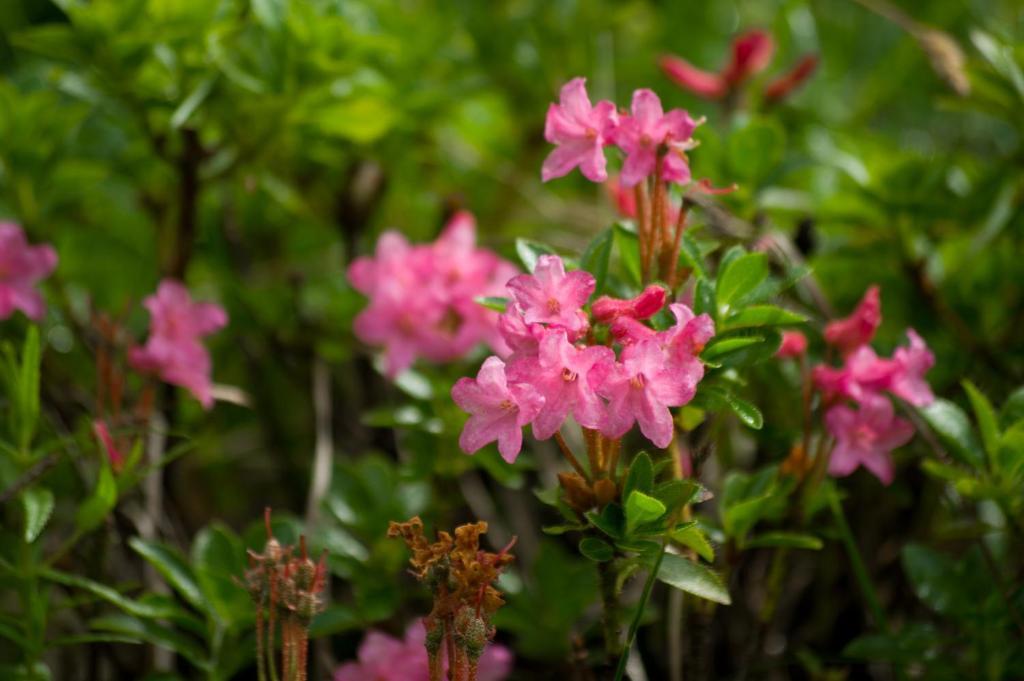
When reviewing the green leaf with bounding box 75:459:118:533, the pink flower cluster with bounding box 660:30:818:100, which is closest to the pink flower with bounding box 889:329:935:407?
the pink flower cluster with bounding box 660:30:818:100

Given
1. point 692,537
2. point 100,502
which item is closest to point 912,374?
point 692,537

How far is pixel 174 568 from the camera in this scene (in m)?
1.26

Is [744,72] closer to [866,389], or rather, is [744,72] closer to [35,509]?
[866,389]

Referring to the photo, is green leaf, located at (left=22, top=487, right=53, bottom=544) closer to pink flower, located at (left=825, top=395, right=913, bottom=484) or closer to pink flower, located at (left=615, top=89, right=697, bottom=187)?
pink flower, located at (left=615, top=89, right=697, bottom=187)

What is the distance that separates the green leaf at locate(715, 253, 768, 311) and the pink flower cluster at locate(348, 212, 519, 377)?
18.9 inches

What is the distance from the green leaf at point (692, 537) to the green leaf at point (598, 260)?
0.25 m

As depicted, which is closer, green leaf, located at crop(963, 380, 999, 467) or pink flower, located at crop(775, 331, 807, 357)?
green leaf, located at crop(963, 380, 999, 467)

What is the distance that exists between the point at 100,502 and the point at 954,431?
92 cm

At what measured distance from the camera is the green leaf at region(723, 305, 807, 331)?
1064mm

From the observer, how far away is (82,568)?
1359mm

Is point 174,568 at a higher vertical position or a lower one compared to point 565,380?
lower

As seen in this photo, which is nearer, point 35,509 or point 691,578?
point 691,578

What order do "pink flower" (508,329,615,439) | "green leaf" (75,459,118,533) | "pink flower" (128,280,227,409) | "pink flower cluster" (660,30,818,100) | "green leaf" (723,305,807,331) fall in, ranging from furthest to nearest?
"pink flower cluster" (660,30,818,100) < "pink flower" (128,280,227,409) < "green leaf" (75,459,118,533) < "green leaf" (723,305,807,331) < "pink flower" (508,329,615,439)

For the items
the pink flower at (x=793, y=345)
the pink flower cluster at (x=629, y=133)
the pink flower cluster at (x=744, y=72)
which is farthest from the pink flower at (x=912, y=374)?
the pink flower cluster at (x=744, y=72)
